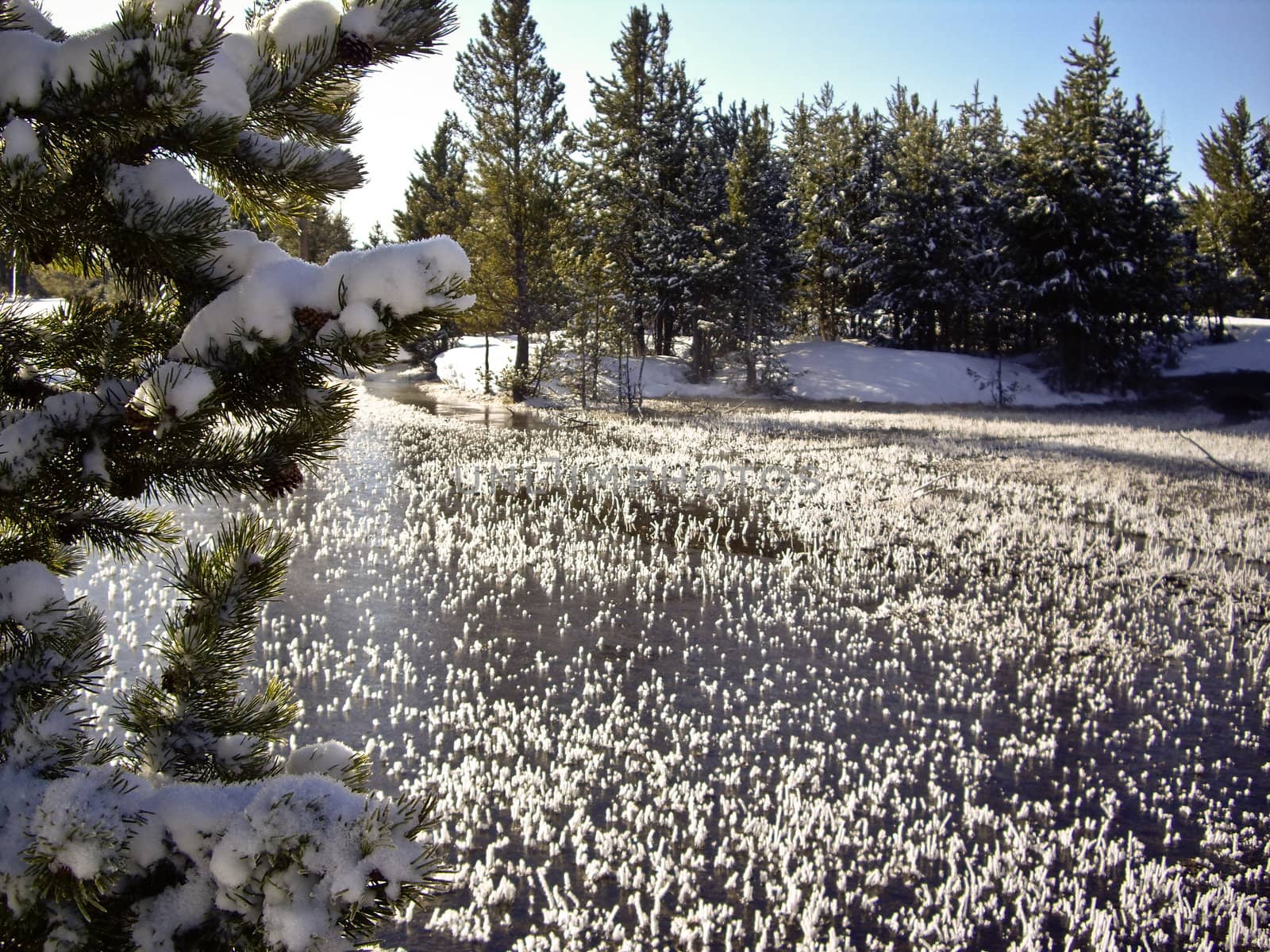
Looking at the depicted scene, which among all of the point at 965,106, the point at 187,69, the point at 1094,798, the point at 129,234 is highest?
the point at 965,106

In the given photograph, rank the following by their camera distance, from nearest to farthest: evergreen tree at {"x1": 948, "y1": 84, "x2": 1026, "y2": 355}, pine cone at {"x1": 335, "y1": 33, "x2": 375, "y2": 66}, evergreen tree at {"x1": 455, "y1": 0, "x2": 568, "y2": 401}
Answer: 1. pine cone at {"x1": 335, "y1": 33, "x2": 375, "y2": 66}
2. evergreen tree at {"x1": 455, "y1": 0, "x2": 568, "y2": 401}
3. evergreen tree at {"x1": 948, "y1": 84, "x2": 1026, "y2": 355}

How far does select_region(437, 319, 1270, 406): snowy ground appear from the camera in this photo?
119 feet

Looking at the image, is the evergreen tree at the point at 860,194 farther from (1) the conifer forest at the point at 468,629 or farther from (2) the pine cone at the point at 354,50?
(2) the pine cone at the point at 354,50

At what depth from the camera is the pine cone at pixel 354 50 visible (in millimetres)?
1880

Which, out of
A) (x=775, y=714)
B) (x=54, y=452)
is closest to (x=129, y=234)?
(x=54, y=452)

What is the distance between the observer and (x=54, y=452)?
6.02 ft

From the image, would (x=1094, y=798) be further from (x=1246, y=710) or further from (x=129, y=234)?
(x=129, y=234)

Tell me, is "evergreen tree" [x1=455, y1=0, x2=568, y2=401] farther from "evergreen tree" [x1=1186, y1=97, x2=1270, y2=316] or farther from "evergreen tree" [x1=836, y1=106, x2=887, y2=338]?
"evergreen tree" [x1=1186, y1=97, x2=1270, y2=316]

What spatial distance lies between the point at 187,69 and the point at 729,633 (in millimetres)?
Result: 7307

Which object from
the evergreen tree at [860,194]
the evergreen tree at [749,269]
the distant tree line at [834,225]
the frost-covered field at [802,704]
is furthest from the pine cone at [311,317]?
the evergreen tree at [860,194]

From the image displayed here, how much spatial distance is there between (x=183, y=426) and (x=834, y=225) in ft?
147

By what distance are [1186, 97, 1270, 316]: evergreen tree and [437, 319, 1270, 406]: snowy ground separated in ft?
20.3

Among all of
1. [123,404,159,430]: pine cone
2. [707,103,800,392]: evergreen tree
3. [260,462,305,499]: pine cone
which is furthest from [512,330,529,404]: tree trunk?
[123,404,159,430]: pine cone

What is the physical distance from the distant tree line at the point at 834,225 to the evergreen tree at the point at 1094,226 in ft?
0.33
